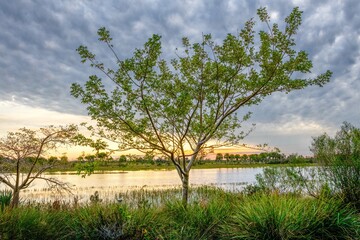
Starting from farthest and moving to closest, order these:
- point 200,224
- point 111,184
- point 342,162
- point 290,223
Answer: point 111,184 < point 342,162 < point 200,224 < point 290,223

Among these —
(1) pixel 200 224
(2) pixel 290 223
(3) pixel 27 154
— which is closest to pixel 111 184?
(3) pixel 27 154

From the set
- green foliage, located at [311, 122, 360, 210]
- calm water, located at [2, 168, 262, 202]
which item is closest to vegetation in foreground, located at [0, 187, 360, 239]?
green foliage, located at [311, 122, 360, 210]

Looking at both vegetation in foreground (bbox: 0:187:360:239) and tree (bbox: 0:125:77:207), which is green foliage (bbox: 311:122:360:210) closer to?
vegetation in foreground (bbox: 0:187:360:239)

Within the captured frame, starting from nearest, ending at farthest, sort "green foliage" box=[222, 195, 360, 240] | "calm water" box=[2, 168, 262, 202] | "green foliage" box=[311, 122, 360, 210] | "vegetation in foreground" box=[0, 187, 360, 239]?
"green foliage" box=[222, 195, 360, 240] < "vegetation in foreground" box=[0, 187, 360, 239] < "green foliage" box=[311, 122, 360, 210] < "calm water" box=[2, 168, 262, 202]

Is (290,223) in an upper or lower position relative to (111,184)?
upper

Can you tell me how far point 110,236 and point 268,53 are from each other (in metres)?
9.14

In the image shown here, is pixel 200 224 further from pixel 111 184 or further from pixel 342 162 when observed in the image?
pixel 111 184

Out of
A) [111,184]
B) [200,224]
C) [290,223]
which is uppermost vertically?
[290,223]

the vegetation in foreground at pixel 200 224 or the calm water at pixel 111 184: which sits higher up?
the vegetation in foreground at pixel 200 224

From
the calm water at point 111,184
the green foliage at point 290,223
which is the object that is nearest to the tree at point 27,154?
the calm water at point 111,184

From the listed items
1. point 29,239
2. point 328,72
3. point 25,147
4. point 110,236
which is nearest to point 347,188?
point 328,72

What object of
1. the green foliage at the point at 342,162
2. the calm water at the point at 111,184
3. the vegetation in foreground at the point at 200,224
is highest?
the green foliage at the point at 342,162

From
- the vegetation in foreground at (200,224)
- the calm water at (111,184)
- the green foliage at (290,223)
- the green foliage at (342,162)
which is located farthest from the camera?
the calm water at (111,184)

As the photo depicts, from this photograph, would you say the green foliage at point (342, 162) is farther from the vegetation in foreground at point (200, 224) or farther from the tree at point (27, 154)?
the tree at point (27, 154)
